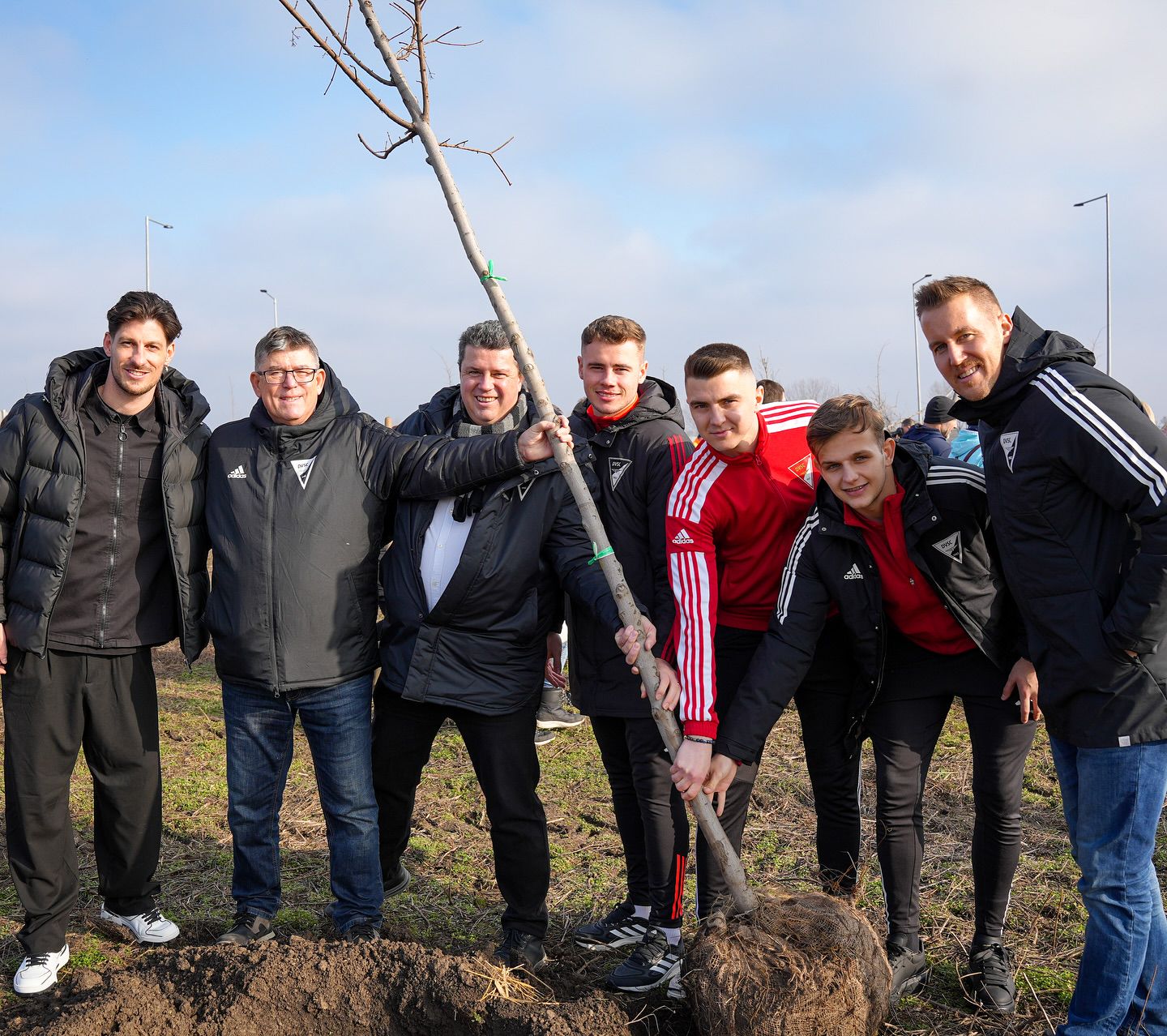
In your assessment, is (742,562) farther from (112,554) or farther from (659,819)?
(112,554)

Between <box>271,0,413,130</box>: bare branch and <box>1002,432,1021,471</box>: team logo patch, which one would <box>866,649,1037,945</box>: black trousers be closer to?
<box>1002,432,1021,471</box>: team logo patch

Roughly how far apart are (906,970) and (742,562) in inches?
57.9

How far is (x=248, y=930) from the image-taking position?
3686 millimetres

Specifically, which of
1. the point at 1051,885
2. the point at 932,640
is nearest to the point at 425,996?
the point at 932,640

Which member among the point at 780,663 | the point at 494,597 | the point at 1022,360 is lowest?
the point at 780,663

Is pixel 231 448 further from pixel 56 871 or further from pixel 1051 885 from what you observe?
pixel 1051 885

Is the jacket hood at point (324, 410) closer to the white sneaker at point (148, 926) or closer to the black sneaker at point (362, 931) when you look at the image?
the black sneaker at point (362, 931)

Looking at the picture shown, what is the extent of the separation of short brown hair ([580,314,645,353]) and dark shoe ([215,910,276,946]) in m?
2.55

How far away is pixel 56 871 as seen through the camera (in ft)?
11.8

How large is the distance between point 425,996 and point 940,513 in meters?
2.12

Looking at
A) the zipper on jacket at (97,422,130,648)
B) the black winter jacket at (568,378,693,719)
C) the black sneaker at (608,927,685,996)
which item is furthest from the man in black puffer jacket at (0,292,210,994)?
the black sneaker at (608,927,685,996)

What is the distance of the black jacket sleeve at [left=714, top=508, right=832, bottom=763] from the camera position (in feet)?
10.4

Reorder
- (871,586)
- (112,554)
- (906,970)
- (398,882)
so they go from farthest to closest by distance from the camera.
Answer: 1. (398,882)
2. (112,554)
3. (906,970)
4. (871,586)

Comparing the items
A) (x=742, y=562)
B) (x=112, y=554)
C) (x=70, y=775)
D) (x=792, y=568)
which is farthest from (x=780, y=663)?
(x=70, y=775)
